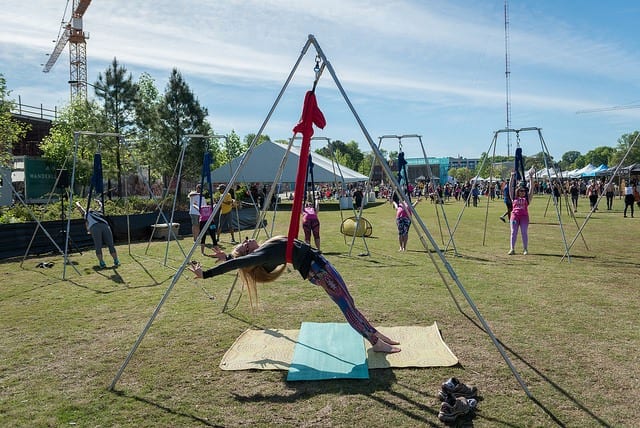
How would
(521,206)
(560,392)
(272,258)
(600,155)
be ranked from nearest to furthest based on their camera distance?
(560,392) < (272,258) < (521,206) < (600,155)

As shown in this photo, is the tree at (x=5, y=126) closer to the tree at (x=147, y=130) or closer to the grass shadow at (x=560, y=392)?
the tree at (x=147, y=130)

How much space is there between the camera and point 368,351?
219 inches

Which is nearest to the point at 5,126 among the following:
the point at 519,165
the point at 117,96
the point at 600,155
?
the point at 117,96

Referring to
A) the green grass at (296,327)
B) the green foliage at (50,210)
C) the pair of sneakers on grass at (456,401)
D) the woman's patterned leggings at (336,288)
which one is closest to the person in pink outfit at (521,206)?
the green grass at (296,327)

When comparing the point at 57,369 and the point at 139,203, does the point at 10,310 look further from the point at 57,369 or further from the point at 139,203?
the point at 139,203

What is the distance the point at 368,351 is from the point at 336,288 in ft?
2.99

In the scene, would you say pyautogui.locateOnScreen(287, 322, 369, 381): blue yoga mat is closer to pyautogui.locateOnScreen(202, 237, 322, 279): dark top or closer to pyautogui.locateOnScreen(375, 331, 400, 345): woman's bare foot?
pyautogui.locateOnScreen(375, 331, 400, 345): woman's bare foot

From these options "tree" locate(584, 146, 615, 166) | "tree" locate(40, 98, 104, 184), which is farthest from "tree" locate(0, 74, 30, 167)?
"tree" locate(584, 146, 615, 166)

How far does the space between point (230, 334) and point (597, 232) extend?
47.8 feet

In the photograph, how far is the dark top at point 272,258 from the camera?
4659 mm

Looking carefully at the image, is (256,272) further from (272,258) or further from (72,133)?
(72,133)

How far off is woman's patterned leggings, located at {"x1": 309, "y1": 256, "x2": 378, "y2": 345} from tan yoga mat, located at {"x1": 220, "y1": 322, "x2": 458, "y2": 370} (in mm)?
333

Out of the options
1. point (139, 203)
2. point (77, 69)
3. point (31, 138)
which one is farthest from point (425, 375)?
point (77, 69)

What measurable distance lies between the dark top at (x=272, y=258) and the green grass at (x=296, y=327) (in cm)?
110
